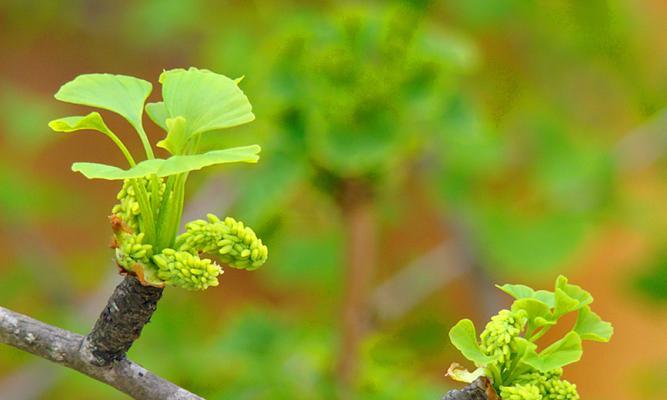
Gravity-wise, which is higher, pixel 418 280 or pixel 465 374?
pixel 418 280

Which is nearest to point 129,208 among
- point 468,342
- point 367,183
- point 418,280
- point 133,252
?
point 133,252

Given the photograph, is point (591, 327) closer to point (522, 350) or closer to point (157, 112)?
point (522, 350)

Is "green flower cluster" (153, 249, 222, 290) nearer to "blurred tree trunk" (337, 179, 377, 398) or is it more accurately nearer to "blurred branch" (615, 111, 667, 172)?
"blurred tree trunk" (337, 179, 377, 398)

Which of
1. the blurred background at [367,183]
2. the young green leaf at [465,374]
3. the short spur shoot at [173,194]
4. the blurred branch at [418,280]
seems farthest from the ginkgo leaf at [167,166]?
the blurred branch at [418,280]

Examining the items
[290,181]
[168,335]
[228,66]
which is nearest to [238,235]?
[290,181]

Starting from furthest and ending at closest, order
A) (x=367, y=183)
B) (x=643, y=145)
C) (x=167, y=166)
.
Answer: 1. (x=643, y=145)
2. (x=367, y=183)
3. (x=167, y=166)

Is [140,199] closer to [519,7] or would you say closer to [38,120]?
[519,7]
